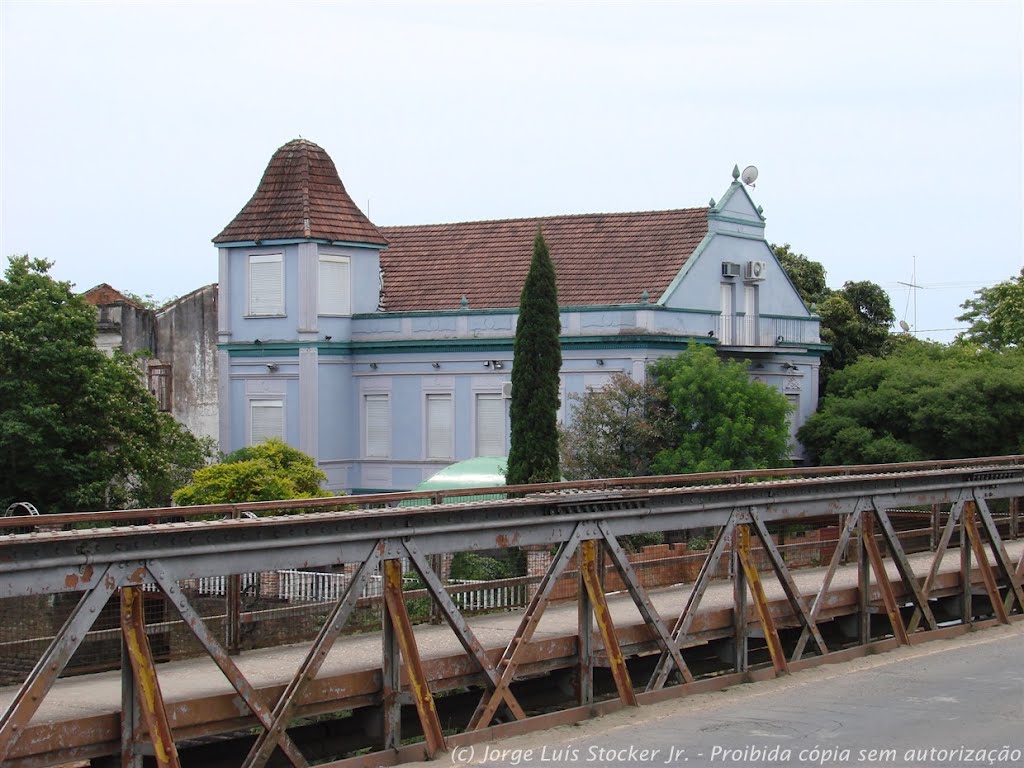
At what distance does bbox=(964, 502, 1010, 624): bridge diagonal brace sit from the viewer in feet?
60.8

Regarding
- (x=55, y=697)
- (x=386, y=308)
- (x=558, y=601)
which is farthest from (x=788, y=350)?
(x=55, y=697)

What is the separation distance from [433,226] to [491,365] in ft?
22.6

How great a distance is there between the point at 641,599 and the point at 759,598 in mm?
1862

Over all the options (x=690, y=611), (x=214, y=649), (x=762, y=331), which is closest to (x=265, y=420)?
(x=762, y=331)

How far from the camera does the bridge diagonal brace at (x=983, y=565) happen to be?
18531mm

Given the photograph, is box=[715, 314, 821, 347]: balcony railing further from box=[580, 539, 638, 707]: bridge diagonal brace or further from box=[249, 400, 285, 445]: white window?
box=[580, 539, 638, 707]: bridge diagonal brace

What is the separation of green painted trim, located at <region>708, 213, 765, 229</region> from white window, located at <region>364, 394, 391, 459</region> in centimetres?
941

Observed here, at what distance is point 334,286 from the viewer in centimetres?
4009

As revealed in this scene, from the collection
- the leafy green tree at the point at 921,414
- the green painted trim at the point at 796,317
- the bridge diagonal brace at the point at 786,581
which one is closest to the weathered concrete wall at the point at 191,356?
the green painted trim at the point at 796,317

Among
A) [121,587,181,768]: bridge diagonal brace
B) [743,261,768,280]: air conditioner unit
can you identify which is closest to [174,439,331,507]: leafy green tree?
[743,261,768,280]: air conditioner unit

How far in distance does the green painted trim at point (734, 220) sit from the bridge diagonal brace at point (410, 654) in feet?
91.9

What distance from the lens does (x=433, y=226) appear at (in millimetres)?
43656

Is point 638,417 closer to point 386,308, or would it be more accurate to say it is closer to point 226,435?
point 386,308

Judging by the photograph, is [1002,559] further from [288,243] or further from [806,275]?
[806,275]
